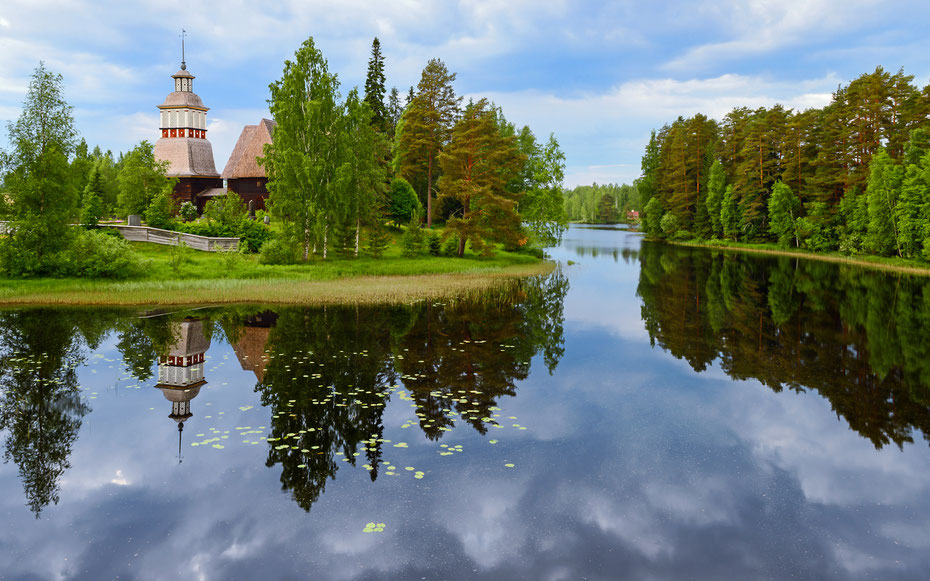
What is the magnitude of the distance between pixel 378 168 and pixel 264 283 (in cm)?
1866

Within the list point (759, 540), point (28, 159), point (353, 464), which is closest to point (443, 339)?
point (353, 464)

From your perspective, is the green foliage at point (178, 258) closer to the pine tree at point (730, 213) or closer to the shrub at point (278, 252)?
the shrub at point (278, 252)

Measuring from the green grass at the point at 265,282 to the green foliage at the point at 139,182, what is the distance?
1392 centimetres

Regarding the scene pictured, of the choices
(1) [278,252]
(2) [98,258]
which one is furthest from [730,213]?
(2) [98,258]

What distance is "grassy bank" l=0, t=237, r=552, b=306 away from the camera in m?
26.5

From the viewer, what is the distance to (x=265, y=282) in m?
31.4

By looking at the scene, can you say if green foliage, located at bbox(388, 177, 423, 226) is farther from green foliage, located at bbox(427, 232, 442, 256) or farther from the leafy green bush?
the leafy green bush

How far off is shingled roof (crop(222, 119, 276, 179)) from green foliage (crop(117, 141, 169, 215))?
740cm

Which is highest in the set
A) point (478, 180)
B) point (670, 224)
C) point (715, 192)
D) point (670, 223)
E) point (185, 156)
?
point (185, 156)

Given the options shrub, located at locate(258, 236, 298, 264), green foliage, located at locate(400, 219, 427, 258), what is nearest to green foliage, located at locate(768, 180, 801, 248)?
green foliage, located at locate(400, 219, 427, 258)

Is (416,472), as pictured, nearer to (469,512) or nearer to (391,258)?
(469,512)

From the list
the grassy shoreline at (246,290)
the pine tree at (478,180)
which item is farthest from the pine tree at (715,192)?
the grassy shoreline at (246,290)

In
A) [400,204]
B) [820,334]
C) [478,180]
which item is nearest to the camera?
[820,334]

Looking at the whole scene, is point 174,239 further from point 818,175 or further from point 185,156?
point 818,175
